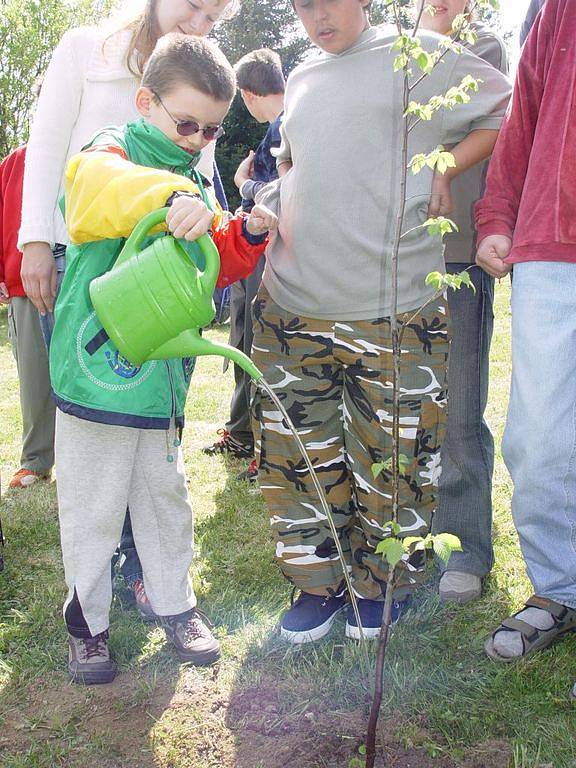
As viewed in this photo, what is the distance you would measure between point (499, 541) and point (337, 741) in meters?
1.33

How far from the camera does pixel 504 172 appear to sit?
2.09m

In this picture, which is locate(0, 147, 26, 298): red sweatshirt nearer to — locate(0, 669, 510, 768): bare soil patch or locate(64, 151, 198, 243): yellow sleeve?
locate(64, 151, 198, 243): yellow sleeve

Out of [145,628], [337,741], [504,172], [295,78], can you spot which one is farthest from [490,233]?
[145,628]

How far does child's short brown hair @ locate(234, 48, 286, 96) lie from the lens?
4.01m

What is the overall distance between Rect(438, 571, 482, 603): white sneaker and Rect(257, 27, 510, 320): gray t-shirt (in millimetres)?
992

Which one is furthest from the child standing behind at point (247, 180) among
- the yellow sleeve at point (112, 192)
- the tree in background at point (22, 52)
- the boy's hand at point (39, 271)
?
the tree in background at point (22, 52)

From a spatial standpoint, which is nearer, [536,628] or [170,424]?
[170,424]

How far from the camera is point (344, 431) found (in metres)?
2.23

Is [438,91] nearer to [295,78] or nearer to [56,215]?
[295,78]

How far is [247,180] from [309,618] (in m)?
2.22

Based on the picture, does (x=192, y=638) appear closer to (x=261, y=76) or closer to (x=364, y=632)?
(x=364, y=632)

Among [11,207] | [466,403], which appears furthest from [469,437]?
[11,207]

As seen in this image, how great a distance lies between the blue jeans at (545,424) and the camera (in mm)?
1970

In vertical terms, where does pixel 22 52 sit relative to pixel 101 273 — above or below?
above
